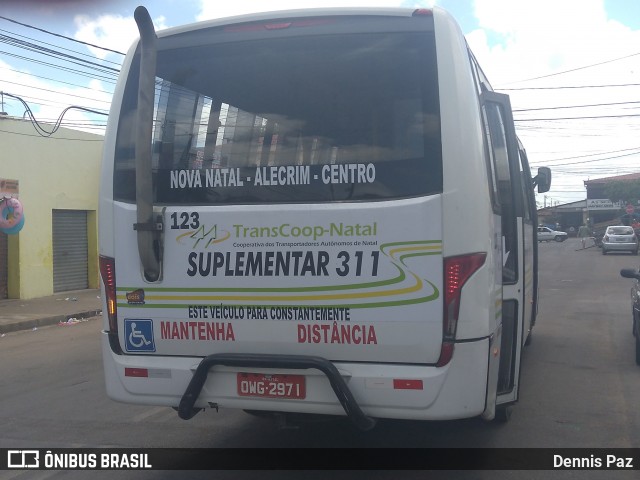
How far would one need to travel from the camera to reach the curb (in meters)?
14.6

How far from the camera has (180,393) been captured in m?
4.77

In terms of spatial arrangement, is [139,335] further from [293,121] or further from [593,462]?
[593,462]

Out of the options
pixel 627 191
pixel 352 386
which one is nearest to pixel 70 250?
pixel 352 386

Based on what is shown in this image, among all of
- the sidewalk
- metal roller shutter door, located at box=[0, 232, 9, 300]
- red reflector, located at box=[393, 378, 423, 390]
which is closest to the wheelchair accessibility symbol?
red reflector, located at box=[393, 378, 423, 390]

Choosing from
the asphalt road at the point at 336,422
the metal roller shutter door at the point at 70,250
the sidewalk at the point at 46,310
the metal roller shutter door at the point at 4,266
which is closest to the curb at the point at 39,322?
the sidewalk at the point at 46,310

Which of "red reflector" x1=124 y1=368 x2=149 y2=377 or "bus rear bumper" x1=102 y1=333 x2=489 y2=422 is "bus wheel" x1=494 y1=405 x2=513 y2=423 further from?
"red reflector" x1=124 y1=368 x2=149 y2=377

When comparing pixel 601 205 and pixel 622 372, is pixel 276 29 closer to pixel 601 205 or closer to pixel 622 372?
pixel 622 372

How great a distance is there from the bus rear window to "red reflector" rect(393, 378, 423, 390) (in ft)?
3.58

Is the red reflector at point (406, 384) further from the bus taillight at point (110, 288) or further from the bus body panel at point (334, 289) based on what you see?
the bus taillight at point (110, 288)

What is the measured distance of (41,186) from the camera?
64.7 feet

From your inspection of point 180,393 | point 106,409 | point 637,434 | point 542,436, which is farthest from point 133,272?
point 637,434

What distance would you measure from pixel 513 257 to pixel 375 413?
6.91 ft

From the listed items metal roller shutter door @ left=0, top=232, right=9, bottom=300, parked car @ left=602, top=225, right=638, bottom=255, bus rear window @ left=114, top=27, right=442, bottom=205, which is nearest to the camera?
bus rear window @ left=114, top=27, right=442, bottom=205

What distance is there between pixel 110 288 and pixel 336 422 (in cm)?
177
